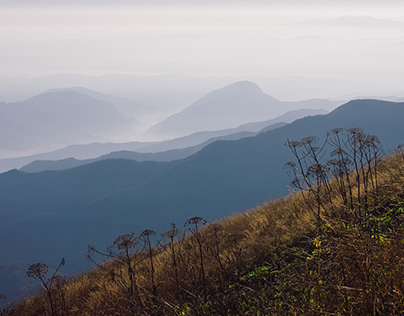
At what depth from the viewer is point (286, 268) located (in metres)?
4.86

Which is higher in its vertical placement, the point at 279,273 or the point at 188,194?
the point at 279,273

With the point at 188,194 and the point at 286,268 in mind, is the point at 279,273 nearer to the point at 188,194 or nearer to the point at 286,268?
the point at 286,268

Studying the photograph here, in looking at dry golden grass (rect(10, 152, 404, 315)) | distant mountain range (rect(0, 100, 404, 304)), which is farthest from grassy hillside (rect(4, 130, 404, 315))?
distant mountain range (rect(0, 100, 404, 304))

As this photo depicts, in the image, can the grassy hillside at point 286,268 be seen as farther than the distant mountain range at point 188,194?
No

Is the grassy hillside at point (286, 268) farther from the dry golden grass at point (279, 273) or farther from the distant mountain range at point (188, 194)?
the distant mountain range at point (188, 194)

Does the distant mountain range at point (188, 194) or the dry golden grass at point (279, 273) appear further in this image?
the distant mountain range at point (188, 194)

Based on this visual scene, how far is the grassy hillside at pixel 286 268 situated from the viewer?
3068mm

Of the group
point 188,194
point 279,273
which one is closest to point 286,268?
point 279,273

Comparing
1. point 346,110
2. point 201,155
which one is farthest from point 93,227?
point 346,110

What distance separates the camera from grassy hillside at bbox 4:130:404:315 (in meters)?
3.07

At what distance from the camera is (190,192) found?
6954 inches

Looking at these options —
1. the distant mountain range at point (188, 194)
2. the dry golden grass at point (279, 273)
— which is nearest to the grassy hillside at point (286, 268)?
the dry golden grass at point (279, 273)

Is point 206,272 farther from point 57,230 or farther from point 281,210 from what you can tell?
point 57,230

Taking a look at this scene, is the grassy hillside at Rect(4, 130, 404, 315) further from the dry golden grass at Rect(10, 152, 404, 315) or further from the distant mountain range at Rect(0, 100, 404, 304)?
the distant mountain range at Rect(0, 100, 404, 304)
